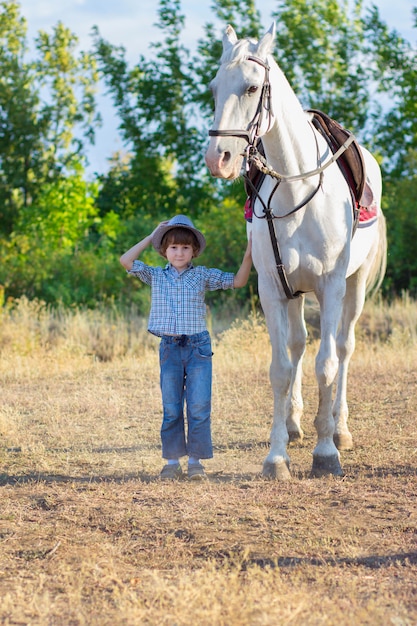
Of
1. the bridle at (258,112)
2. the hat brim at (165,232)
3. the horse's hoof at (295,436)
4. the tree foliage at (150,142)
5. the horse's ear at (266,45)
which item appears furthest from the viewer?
the tree foliage at (150,142)

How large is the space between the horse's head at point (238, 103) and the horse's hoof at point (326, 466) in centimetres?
202

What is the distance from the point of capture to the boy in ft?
19.5

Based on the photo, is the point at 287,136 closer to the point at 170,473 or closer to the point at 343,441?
the point at 170,473

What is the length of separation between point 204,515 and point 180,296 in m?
1.58

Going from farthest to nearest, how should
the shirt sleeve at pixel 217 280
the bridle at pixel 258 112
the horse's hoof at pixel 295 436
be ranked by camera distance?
1. the horse's hoof at pixel 295 436
2. the shirt sleeve at pixel 217 280
3. the bridle at pixel 258 112

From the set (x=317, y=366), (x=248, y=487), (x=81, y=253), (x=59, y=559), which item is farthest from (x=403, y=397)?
(x=81, y=253)

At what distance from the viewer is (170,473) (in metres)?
5.96

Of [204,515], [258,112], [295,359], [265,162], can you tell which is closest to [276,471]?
[204,515]

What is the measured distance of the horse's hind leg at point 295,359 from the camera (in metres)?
7.16

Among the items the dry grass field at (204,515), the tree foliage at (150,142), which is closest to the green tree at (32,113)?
the tree foliage at (150,142)

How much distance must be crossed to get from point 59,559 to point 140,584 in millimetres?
591

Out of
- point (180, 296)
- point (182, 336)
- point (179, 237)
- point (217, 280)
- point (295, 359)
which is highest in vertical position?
point (179, 237)

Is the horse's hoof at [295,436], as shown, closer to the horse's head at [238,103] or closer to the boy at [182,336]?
the boy at [182,336]

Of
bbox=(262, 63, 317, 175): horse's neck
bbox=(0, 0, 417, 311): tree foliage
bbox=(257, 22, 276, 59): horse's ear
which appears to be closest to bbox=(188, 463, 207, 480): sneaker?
bbox=(262, 63, 317, 175): horse's neck
